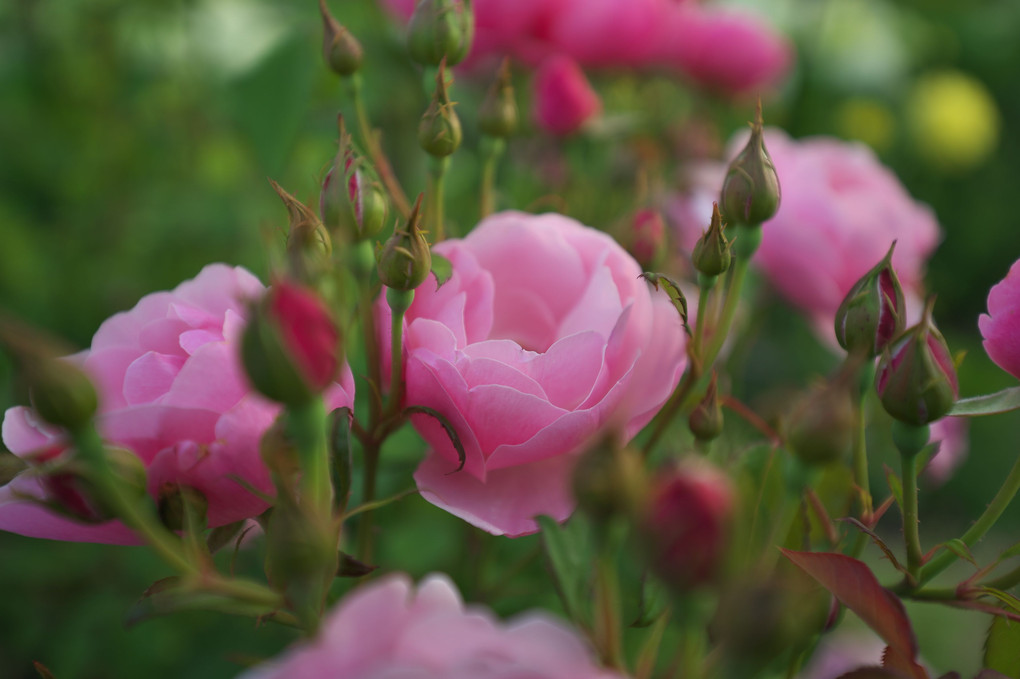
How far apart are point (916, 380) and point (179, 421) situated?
20 cm

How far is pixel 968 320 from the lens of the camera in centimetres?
187

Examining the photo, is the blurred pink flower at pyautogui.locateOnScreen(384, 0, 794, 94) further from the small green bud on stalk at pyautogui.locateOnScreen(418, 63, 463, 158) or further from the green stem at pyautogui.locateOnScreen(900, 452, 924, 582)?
the green stem at pyautogui.locateOnScreen(900, 452, 924, 582)

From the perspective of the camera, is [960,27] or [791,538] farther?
[960,27]

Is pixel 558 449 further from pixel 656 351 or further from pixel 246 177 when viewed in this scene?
pixel 246 177

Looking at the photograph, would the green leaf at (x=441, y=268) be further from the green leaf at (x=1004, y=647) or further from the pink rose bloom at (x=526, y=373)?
the green leaf at (x=1004, y=647)

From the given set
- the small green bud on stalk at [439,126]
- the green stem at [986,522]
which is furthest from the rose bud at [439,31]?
the green stem at [986,522]

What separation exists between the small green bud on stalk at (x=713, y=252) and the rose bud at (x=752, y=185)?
18 mm

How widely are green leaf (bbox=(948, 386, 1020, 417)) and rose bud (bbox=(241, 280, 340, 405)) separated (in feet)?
0.65

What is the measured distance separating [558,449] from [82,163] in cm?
80

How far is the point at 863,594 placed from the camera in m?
0.24

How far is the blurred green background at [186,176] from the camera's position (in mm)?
575

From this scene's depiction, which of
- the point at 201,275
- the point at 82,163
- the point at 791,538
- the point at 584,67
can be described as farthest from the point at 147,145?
the point at 791,538

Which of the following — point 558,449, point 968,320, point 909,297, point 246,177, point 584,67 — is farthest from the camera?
point 968,320

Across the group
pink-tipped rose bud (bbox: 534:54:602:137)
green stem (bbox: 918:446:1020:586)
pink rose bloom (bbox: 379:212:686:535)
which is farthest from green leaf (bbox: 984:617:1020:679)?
pink-tipped rose bud (bbox: 534:54:602:137)
